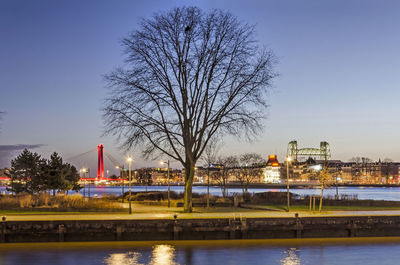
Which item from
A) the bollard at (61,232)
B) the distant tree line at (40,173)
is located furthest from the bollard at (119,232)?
the distant tree line at (40,173)

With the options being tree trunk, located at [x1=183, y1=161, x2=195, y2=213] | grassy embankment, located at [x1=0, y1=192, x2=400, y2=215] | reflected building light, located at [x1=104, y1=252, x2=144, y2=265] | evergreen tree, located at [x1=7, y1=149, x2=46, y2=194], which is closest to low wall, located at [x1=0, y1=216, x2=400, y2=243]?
reflected building light, located at [x1=104, y1=252, x2=144, y2=265]

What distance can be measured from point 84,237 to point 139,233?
3659 mm

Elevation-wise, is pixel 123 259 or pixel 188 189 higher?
pixel 188 189

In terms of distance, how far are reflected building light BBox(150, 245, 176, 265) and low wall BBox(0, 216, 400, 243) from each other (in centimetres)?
190

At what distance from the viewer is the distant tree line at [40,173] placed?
67.6 metres

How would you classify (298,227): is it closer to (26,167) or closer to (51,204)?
(51,204)

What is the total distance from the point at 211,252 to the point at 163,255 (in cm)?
310

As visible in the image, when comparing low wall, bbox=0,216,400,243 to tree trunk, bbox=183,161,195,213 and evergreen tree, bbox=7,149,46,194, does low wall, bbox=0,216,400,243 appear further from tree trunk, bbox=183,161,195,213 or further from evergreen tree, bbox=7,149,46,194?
evergreen tree, bbox=7,149,46,194

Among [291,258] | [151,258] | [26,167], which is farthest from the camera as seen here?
[26,167]

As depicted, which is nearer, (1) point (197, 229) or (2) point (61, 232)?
(2) point (61, 232)

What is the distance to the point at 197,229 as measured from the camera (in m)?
35.0

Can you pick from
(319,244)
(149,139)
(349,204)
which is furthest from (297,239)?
(349,204)

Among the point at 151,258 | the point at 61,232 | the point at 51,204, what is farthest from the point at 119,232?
the point at 51,204

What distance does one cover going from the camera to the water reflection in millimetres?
28828
